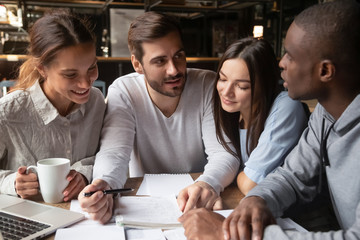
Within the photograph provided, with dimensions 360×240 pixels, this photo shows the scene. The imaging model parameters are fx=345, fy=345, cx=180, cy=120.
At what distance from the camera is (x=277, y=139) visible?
3.72ft

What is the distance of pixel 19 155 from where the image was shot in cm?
118

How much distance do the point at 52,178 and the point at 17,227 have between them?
6.6 inches

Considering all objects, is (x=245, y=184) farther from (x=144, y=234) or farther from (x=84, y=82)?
(x=84, y=82)

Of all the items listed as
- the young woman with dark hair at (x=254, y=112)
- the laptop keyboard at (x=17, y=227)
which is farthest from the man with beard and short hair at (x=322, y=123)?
the laptop keyboard at (x=17, y=227)

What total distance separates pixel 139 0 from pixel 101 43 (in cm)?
86

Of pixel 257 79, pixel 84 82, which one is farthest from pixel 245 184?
pixel 84 82

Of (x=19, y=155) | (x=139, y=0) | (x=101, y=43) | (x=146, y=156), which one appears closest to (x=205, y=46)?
(x=139, y=0)

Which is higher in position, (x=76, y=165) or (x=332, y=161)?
(x=332, y=161)

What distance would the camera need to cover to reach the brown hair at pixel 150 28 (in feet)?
4.54

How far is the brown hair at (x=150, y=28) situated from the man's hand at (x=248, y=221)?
799 mm

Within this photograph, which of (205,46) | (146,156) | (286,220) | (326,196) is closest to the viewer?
(286,220)

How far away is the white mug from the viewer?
0.93 metres

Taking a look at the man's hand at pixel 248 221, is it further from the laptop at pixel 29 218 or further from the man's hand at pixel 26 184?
the man's hand at pixel 26 184

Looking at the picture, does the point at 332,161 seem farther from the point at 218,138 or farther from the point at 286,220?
the point at 218,138
